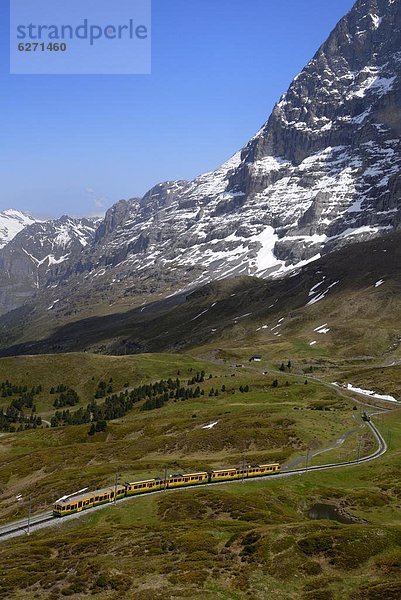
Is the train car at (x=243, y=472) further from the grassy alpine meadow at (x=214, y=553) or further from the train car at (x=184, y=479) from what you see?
the grassy alpine meadow at (x=214, y=553)

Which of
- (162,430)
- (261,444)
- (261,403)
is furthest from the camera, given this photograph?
(261,403)

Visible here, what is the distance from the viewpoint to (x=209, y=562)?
51.1 metres

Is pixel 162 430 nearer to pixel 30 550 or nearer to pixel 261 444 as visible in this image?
pixel 261 444

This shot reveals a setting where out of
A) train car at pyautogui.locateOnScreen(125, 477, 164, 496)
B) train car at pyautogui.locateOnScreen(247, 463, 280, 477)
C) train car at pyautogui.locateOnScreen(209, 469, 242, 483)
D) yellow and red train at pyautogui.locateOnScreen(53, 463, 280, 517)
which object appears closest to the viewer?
yellow and red train at pyautogui.locateOnScreen(53, 463, 280, 517)

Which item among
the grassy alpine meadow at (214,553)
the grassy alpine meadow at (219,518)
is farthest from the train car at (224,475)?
the grassy alpine meadow at (214,553)

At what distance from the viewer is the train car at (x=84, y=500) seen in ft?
251

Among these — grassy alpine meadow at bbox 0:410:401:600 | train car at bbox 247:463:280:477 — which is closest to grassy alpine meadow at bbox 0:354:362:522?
train car at bbox 247:463:280:477

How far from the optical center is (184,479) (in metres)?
90.2

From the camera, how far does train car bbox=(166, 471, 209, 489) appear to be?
293ft

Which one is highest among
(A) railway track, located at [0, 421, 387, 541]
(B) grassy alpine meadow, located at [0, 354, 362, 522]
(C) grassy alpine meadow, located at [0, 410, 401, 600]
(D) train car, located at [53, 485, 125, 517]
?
(C) grassy alpine meadow, located at [0, 410, 401, 600]

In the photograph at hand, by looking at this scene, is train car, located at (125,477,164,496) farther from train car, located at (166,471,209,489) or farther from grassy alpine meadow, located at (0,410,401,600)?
grassy alpine meadow, located at (0,410,401,600)

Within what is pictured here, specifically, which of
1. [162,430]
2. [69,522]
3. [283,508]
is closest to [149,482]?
[69,522]

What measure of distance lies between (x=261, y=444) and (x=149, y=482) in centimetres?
3696

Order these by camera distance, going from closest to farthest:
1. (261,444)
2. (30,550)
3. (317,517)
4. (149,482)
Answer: (30,550), (317,517), (149,482), (261,444)
